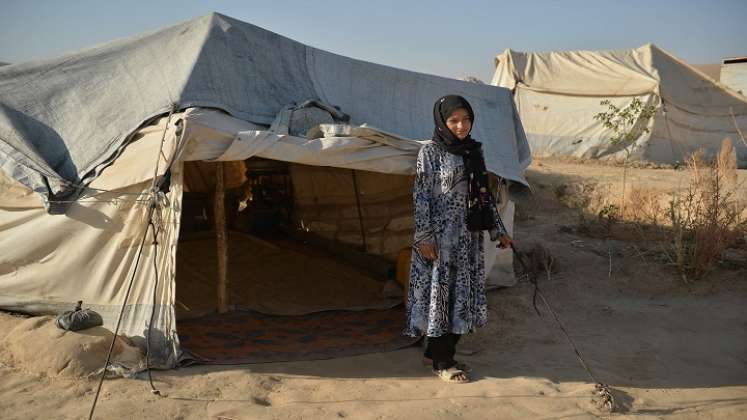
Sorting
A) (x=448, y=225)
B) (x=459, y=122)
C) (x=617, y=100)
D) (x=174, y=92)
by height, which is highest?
(x=617, y=100)

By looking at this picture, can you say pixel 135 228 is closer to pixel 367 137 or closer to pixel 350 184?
pixel 367 137

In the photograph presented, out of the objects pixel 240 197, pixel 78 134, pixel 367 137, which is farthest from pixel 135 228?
pixel 240 197

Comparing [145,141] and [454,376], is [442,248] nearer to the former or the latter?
[454,376]

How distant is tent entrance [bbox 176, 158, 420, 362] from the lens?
4195 millimetres

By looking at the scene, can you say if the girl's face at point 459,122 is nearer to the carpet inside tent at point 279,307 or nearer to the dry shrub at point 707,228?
the carpet inside tent at point 279,307

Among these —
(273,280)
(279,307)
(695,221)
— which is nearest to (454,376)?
(279,307)

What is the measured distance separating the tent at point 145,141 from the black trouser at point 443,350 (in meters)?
1.08

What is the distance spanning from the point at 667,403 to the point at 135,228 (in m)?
2.98

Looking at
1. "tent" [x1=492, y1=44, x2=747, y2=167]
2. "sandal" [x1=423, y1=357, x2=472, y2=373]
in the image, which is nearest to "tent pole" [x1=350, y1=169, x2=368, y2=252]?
"sandal" [x1=423, y1=357, x2=472, y2=373]

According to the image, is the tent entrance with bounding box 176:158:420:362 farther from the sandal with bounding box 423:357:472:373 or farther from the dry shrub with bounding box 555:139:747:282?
the dry shrub with bounding box 555:139:747:282

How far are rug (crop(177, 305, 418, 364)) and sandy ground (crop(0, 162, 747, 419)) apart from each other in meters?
0.14

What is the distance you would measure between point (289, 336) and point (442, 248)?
132cm

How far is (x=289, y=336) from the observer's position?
421 cm

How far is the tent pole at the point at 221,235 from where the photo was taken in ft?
14.2
